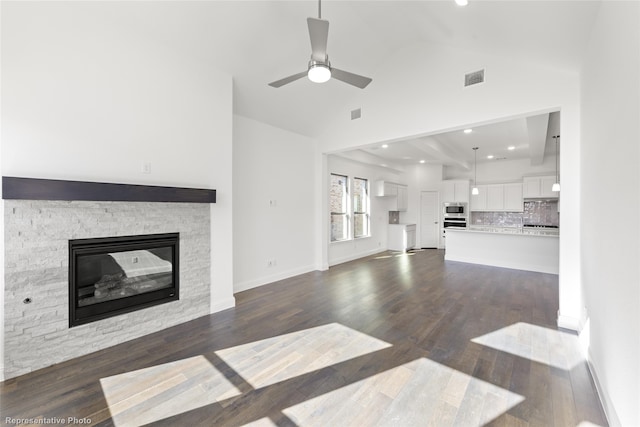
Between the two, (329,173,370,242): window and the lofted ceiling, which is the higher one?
the lofted ceiling

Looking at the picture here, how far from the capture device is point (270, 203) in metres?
5.02

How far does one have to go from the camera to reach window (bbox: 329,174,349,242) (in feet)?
22.6

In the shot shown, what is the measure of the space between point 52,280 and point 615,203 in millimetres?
4441

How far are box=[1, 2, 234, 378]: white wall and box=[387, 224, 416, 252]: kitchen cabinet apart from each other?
6.34 meters

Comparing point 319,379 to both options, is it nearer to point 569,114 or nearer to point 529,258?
point 569,114

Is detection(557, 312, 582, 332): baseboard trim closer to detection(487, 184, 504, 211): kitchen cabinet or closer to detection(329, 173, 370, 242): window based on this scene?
detection(329, 173, 370, 242): window

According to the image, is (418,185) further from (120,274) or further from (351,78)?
(120,274)

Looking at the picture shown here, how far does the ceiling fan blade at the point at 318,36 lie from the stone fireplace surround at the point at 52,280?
235cm

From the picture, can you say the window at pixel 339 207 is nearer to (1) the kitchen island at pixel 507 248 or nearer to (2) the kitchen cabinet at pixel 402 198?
(2) the kitchen cabinet at pixel 402 198

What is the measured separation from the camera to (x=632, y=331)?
1.39 metres

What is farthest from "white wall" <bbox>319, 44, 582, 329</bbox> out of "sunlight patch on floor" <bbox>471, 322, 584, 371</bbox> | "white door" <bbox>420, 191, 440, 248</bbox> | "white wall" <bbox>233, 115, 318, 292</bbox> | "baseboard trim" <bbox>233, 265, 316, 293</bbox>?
"white door" <bbox>420, 191, 440, 248</bbox>

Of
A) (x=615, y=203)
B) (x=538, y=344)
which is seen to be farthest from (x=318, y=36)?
(x=538, y=344)

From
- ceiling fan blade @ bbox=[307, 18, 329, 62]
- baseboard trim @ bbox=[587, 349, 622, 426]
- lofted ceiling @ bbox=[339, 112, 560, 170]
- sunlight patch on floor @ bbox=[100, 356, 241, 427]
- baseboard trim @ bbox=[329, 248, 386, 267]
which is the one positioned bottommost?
sunlight patch on floor @ bbox=[100, 356, 241, 427]

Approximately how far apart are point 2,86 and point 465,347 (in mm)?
4748
